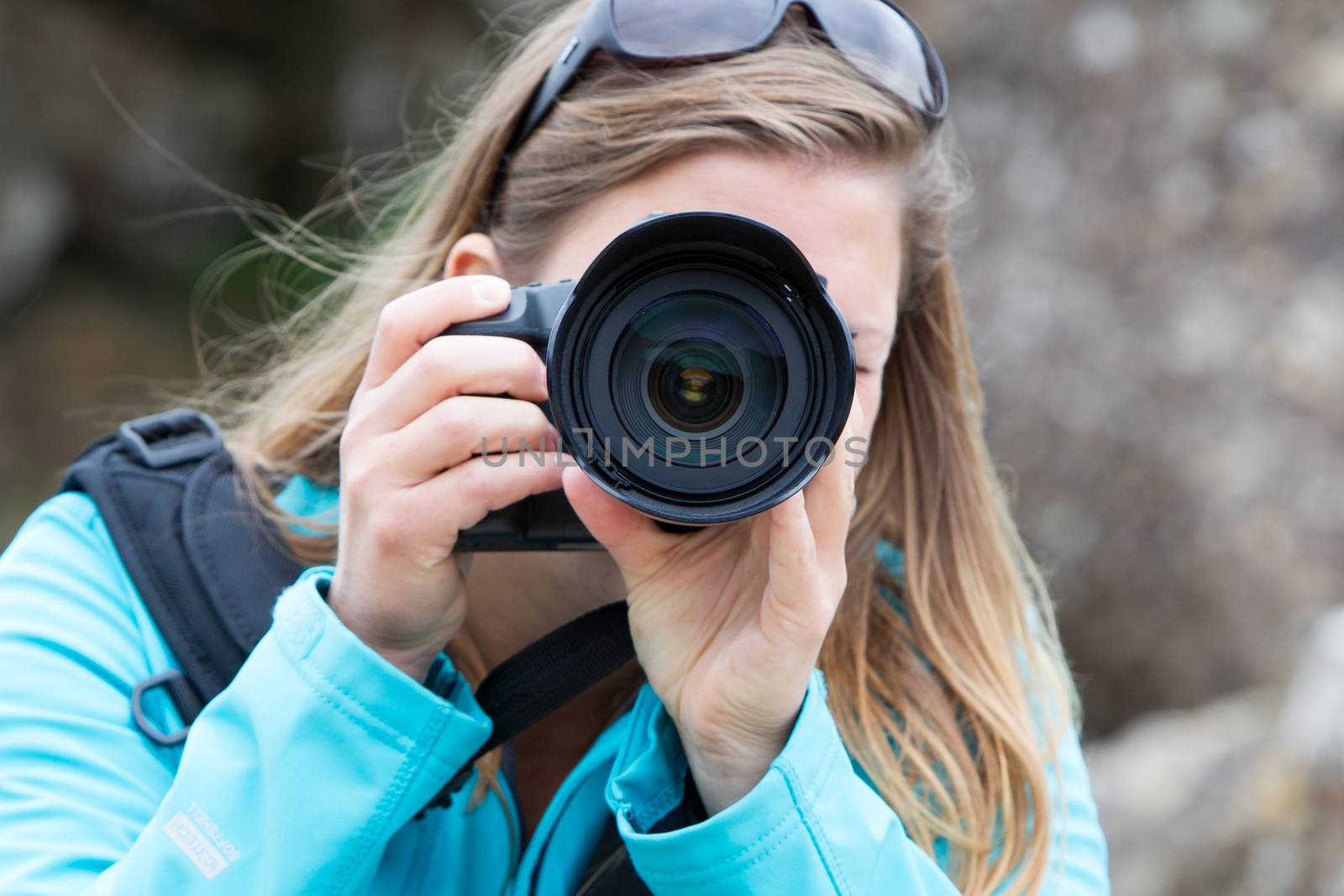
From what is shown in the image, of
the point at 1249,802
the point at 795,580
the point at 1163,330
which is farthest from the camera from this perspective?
the point at 1163,330

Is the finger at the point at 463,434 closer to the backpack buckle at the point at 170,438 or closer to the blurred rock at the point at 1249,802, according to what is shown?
the backpack buckle at the point at 170,438

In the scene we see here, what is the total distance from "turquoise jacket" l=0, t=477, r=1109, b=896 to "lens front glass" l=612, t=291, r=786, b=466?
229mm

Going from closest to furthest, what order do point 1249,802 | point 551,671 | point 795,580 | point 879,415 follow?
point 795,580 → point 551,671 → point 879,415 → point 1249,802

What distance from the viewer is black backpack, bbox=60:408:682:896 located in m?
1.04

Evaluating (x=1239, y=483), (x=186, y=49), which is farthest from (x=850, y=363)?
(x=186, y=49)

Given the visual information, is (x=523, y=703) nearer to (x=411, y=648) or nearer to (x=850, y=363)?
(x=411, y=648)

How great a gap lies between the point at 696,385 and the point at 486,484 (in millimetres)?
182

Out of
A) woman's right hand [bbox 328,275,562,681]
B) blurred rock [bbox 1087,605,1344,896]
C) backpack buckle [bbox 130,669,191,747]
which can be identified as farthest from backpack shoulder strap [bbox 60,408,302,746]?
blurred rock [bbox 1087,605,1344,896]

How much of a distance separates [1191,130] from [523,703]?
229 cm

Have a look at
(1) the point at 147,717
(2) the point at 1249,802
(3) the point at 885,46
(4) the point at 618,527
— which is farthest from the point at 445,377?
(2) the point at 1249,802

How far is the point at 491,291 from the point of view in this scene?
97cm

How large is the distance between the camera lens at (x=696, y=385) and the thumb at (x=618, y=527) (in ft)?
0.26

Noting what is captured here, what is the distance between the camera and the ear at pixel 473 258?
1176 millimetres

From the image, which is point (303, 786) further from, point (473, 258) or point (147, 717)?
point (473, 258)
